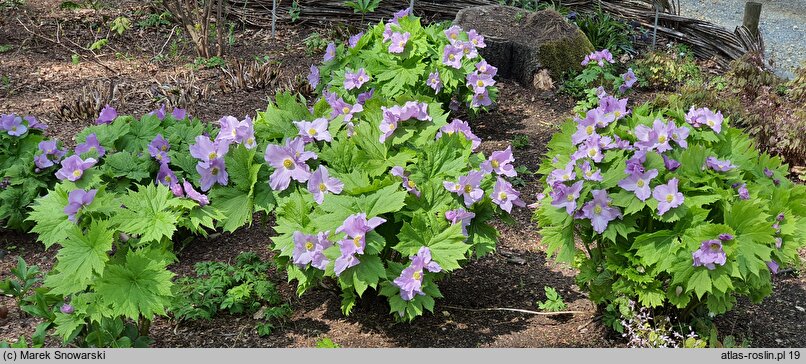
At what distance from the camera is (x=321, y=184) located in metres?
3.21

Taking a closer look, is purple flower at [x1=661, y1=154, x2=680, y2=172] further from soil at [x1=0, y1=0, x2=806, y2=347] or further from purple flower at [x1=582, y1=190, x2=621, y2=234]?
soil at [x1=0, y1=0, x2=806, y2=347]

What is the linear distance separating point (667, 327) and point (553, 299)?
490 mm

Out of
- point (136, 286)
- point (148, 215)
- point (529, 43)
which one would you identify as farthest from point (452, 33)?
point (136, 286)

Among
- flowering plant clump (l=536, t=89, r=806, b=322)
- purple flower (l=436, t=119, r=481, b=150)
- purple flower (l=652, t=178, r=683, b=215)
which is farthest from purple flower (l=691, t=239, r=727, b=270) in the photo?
purple flower (l=436, t=119, r=481, b=150)

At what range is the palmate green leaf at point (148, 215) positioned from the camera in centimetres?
310

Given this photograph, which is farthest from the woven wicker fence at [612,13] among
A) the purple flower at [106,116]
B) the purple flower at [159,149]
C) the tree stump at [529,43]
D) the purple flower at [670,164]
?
the purple flower at [670,164]

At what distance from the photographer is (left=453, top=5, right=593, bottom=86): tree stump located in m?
6.32

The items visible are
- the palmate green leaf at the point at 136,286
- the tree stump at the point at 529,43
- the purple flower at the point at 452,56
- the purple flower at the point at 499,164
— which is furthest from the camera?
the tree stump at the point at 529,43

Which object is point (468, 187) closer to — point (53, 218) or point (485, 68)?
point (53, 218)

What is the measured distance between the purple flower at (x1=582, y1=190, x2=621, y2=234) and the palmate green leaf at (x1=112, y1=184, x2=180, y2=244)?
1.47 meters

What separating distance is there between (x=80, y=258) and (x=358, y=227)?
93 centimetres

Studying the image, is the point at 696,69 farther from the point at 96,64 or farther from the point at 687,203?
the point at 96,64

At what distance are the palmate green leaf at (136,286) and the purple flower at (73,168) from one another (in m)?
0.79

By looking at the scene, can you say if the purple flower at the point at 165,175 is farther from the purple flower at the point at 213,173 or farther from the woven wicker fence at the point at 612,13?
the woven wicker fence at the point at 612,13
